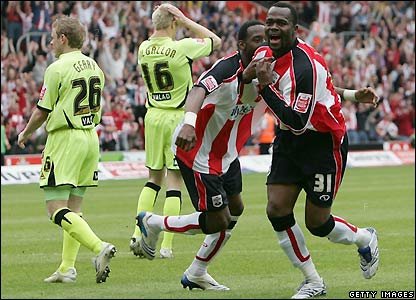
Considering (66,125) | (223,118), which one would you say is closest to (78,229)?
(66,125)

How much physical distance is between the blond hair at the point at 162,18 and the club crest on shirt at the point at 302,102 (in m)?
4.29

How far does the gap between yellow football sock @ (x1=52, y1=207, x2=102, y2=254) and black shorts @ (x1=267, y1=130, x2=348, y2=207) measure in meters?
1.76

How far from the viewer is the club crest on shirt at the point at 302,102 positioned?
898 centimetres

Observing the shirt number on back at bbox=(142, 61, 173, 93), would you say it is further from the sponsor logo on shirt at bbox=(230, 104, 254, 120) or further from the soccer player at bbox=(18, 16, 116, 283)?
the sponsor logo on shirt at bbox=(230, 104, 254, 120)

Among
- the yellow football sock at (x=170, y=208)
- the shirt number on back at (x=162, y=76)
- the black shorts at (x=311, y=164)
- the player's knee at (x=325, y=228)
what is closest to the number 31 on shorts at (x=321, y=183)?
the black shorts at (x=311, y=164)

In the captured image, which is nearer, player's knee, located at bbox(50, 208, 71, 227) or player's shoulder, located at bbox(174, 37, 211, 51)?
player's knee, located at bbox(50, 208, 71, 227)

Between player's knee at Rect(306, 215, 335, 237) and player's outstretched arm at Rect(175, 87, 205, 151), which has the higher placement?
player's outstretched arm at Rect(175, 87, 205, 151)

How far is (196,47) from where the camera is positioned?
1319cm

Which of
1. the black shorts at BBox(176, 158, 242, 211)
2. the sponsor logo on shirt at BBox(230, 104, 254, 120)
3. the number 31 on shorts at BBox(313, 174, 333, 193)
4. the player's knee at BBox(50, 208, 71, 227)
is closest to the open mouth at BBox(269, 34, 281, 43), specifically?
the sponsor logo on shirt at BBox(230, 104, 254, 120)

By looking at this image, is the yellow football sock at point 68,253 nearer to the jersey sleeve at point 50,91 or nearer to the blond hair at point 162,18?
the jersey sleeve at point 50,91

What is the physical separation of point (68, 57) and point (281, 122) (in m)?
2.56

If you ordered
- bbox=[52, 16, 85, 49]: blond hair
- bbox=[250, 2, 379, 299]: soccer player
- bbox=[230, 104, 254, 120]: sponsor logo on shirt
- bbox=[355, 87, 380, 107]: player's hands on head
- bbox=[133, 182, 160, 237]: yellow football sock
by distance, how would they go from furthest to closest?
bbox=[133, 182, 160, 237]: yellow football sock → bbox=[52, 16, 85, 49]: blond hair → bbox=[230, 104, 254, 120]: sponsor logo on shirt → bbox=[355, 87, 380, 107]: player's hands on head → bbox=[250, 2, 379, 299]: soccer player

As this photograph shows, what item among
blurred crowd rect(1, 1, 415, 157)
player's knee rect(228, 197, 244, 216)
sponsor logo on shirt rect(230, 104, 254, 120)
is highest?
sponsor logo on shirt rect(230, 104, 254, 120)

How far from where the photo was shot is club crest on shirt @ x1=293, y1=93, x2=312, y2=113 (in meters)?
8.98
